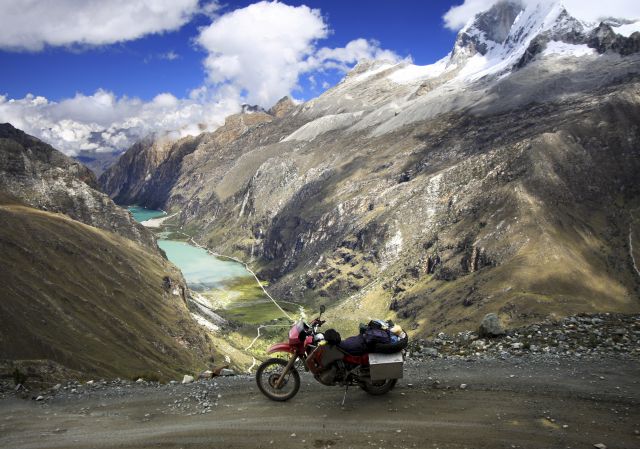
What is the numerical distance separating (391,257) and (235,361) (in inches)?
3617

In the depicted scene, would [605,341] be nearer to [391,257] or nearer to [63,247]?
[63,247]

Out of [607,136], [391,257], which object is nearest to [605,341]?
[391,257]

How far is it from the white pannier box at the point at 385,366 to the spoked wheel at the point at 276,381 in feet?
9.39

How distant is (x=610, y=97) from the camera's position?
187625 millimetres

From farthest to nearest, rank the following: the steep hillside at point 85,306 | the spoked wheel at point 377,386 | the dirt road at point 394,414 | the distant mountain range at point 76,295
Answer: the steep hillside at point 85,306 < the distant mountain range at point 76,295 < the spoked wheel at point 377,386 < the dirt road at point 394,414

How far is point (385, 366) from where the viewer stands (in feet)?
53.9

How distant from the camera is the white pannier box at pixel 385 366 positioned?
53.8 feet

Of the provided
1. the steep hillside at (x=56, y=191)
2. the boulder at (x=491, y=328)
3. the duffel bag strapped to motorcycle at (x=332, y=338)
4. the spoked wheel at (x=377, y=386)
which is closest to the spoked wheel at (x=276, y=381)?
the duffel bag strapped to motorcycle at (x=332, y=338)

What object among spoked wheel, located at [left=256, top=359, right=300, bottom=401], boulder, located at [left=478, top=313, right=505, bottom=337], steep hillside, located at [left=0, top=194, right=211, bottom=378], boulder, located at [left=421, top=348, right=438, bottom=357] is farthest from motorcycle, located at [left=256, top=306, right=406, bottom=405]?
steep hillside, located at [left=0, top=194, right=211, bottom=378]

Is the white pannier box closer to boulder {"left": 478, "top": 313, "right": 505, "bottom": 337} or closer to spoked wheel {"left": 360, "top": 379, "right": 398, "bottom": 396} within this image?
spoked wheel {"left": 360, "top": 379, "right": 398, "bottom": 396}

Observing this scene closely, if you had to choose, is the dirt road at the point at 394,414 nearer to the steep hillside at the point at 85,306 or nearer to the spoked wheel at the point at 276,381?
the spoked wheel at the point at 276,381

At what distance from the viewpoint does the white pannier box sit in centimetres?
1639

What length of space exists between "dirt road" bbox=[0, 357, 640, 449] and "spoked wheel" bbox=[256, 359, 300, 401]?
0.38m

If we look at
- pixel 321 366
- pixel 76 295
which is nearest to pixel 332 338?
pixel 321 366
